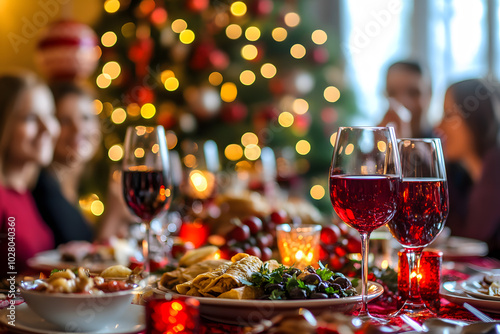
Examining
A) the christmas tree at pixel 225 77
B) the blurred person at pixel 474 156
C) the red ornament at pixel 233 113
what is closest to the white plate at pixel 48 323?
the blurred person at pixel 474 156

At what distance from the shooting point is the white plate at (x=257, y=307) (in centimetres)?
69

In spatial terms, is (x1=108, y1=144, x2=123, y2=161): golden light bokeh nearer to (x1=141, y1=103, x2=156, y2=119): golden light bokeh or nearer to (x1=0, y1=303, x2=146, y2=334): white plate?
(x1=141, y1=103, x2=156, y2=119): golden light bokeh

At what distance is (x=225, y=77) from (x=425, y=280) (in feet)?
11.9

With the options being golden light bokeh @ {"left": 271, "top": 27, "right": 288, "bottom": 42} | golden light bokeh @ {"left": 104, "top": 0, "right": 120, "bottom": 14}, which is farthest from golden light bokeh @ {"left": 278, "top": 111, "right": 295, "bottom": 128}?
golden light bokeh @ {"left": 104, "top": 0, "right": 120, "bottom": 14}

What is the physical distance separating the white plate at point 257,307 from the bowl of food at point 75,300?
0.10 metres

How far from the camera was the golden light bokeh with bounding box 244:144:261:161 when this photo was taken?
14.4 ft

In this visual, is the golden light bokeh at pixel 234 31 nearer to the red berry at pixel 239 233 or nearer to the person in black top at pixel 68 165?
the person in black top at pixel 68 165

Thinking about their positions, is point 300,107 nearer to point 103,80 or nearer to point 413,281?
point 103,80

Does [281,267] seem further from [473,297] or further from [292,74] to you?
[292,74]

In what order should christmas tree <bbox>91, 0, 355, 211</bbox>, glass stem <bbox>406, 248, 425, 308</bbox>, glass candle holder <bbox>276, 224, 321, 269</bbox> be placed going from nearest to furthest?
glass stem <bbox>406, 248, 425, 308</bbox>
glass candle holder <bbox>276, 224, 321, 269</bbox>
christmas tree <bbox>91, 0, 355, 211</bbox>

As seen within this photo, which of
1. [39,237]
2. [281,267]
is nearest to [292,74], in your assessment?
[39,237]

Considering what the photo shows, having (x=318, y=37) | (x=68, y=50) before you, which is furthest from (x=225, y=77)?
(x=68, y=50)

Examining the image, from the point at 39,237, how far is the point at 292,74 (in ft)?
7.84

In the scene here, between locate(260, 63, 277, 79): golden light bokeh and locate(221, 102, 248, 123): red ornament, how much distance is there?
0.32 meters
